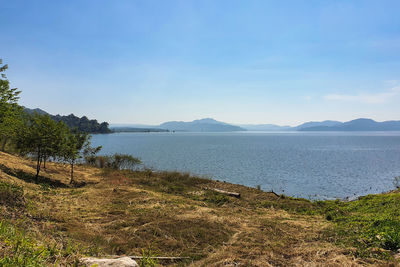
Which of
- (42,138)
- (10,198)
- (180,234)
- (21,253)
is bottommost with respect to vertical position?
(180,234)

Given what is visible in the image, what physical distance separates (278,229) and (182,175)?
1508cm

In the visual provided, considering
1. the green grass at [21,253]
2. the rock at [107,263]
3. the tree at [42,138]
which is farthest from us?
the tree at [42,138]

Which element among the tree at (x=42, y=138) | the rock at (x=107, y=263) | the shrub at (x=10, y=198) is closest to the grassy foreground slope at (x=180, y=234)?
the shrub at (x=10, y=198)

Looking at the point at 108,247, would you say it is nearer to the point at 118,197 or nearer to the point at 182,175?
the point at 118,197

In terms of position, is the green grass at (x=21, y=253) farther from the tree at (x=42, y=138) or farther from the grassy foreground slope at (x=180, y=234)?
the tree at (x=42, y=138)

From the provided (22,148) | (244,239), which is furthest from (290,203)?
(22,148)

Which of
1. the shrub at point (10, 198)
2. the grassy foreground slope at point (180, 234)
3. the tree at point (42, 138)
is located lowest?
the grassy foreground slope at point (180, 234)

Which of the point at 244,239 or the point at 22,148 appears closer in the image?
the point at 244,239

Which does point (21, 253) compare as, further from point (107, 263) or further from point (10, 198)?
point (10, 198)

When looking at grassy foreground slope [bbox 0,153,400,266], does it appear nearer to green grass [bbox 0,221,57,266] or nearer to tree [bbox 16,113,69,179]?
green grass [bbox 0,221,57,266]

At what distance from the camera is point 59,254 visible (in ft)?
14.3

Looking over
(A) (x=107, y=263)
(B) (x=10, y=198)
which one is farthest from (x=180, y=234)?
(B) (x=10, y=198)

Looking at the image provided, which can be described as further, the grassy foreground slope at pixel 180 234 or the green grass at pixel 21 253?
the grassy foreground slope at pixel 180 234

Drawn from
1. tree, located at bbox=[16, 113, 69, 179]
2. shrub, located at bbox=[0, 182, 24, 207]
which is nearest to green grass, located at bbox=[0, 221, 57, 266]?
shrub, located at bbox=[0, 182, 24, 207]
